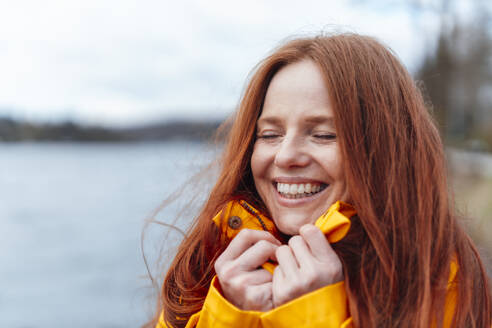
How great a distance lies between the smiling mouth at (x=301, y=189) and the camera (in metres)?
1.78

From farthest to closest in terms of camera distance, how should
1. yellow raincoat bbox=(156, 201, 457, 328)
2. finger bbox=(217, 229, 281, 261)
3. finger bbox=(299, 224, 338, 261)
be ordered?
1. finger bbox=(217, 229, 281, 261)
2. finger bbox=(299, 224, 338, 261)
3. yellow raincoat bbox=(156, 201, 457, 328)

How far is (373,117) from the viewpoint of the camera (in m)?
1.71

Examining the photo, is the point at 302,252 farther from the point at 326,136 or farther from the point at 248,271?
the point at 326,136

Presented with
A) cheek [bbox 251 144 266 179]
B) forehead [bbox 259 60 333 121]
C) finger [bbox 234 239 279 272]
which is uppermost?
forehead [bbox 259 60 333 121]

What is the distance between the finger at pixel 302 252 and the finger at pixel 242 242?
0.15 meters

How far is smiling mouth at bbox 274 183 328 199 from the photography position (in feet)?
5.84

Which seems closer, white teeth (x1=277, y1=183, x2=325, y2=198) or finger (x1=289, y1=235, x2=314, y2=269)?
finger (x1=289, y1=235, x2=314, y2=269)

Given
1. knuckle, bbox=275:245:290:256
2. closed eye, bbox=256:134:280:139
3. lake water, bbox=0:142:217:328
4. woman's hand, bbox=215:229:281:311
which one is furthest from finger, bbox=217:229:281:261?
lake water, bbox=0:142:217:328

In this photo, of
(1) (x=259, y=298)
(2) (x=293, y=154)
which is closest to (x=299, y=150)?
(2) (x=293, y=154)

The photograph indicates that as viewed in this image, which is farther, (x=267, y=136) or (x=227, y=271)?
(x=267, y=136)

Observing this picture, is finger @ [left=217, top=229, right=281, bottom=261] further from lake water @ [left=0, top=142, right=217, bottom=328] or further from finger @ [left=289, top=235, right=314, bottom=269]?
lake water @ [left=0, top=142, right=217, bottom=328]

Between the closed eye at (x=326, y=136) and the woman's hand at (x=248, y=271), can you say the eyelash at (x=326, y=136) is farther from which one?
the woman's hand at (x=248, y=271)

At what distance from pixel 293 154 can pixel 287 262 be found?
0.42 m

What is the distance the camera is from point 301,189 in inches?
70.2
